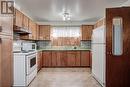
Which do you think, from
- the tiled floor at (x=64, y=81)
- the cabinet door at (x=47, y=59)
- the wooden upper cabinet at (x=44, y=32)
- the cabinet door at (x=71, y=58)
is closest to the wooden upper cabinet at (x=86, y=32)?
the cabinet door at (x=71, y=58)

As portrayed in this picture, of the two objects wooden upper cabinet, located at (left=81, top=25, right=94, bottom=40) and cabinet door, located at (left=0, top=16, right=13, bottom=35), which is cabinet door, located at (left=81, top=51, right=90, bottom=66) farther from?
cabinet door, located at (left=0, top=16, right=13, bottom=35)

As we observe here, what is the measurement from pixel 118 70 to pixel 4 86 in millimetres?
2704

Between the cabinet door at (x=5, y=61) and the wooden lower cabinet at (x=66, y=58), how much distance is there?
626 cm

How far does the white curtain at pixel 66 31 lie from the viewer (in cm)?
998

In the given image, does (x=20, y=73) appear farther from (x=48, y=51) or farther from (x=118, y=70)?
(x=48, y=51)

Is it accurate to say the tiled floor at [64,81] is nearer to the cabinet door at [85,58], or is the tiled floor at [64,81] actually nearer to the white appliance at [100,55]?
the white appliance at [100,55]

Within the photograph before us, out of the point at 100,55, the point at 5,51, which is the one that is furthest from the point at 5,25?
the point at 100,55

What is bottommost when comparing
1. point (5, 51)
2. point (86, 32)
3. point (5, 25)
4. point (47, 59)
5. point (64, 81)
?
point (64, 81)

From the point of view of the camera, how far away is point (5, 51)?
281 cm

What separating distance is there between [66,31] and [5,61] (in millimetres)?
7367

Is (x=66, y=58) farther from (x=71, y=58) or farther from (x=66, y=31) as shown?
(x=66, y=31)

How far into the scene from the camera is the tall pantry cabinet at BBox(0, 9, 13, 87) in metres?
2.66

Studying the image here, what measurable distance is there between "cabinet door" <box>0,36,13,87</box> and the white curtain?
7.03 m

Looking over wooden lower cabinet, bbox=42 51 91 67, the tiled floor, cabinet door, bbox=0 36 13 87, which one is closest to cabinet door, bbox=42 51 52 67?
wooden lower cabinet, bbox=42 51 91 67
